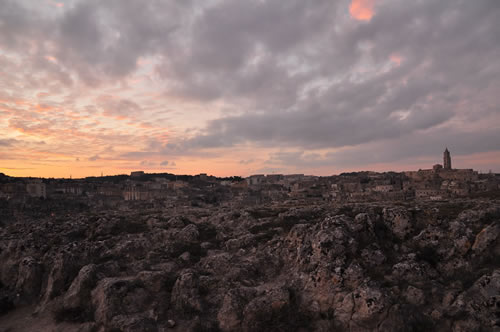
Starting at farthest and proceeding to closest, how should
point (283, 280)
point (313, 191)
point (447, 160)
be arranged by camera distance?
1. point (447, 160)
2. point (313, 191)
3. point (283, 280)

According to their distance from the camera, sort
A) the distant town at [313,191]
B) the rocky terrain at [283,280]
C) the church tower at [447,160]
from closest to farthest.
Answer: the rocky terrain at [283,280]
the distant town at [313,191]
the church tower at [447,160]

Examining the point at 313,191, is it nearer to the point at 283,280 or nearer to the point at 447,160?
the point at 283,280

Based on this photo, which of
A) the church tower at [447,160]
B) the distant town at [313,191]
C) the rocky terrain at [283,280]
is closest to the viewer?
the rocky terrain at [283,280]

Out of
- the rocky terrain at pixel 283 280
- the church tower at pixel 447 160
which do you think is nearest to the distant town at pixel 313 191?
the church tower at pixel 447 160

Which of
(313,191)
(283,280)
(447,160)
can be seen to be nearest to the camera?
(283,280)

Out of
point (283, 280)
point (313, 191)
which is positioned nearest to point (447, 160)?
point (313, 191)

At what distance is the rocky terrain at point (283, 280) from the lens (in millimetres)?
18891

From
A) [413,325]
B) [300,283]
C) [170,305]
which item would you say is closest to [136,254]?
[170,305]

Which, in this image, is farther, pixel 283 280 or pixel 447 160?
pixel 447 160

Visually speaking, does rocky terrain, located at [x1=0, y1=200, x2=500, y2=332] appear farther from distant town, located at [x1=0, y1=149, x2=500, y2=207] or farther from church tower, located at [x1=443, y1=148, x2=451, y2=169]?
church tower, located at [x1=443, y1=148, x2=451, y2=169]

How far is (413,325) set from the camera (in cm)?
1778

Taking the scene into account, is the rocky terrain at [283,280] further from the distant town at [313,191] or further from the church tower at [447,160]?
the church tower at [447,160]

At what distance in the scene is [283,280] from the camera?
24.4 metres

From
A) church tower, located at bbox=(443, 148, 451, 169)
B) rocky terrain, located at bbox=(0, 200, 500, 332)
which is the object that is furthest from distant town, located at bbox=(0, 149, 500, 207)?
rocky terrain, located at bbox=(0, 200, 500, 332)
